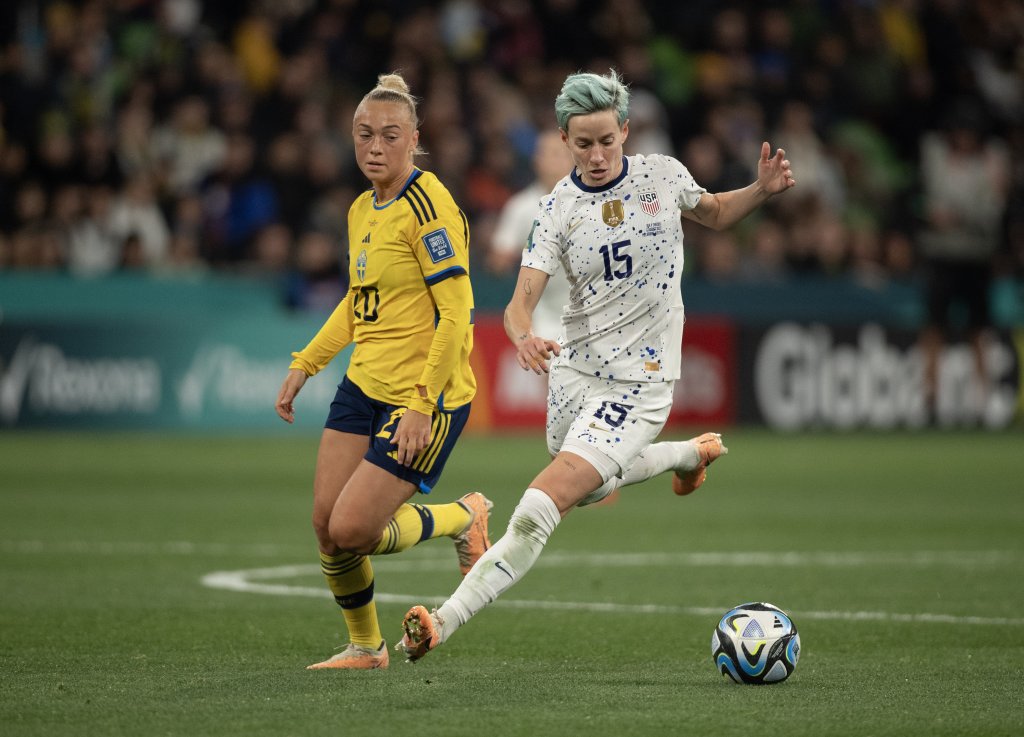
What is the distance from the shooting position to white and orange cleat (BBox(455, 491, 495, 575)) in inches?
287

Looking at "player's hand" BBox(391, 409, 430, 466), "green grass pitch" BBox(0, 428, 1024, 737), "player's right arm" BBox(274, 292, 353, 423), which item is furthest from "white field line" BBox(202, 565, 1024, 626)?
"player's hand" BBox(391, 409, 430, 466)

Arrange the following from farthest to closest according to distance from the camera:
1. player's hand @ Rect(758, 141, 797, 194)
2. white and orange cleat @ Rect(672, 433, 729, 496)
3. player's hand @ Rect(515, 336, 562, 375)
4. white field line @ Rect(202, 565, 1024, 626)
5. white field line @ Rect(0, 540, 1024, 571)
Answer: white field line @ Rect(0, 540, 1024, 571) → white field line @ Rect(202, 565, 1024, 626) → white and orange cleat @ Rect(672, 433, 729, 496) → player's hand @ Rect(758, 141, 797, 194) → player's hand @ Rect(515, 336, 562, 375)

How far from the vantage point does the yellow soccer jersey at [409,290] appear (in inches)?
253

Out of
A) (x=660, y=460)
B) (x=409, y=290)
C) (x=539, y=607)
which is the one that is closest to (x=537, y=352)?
(x=409, y=290)

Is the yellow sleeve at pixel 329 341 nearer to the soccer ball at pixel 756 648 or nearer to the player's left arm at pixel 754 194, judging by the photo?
the player's left arm at pixel 754 194

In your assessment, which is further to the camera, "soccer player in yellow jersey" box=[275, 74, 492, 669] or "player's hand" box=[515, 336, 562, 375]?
"soccer player in yellow jersey" box=[275, 74, 492, 669]

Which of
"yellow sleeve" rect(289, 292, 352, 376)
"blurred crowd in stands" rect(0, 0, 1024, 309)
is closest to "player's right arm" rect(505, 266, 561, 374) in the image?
"yellow sleeve" rect(289, 292, 352, 376)

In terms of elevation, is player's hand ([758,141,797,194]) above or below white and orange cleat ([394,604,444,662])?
above

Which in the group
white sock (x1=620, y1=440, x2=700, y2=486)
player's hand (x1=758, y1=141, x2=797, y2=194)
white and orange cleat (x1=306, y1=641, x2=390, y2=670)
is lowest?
white and orange cleat (x1=306, y1=641, x2=390, y2=670)

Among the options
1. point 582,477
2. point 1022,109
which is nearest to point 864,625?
point 582,477

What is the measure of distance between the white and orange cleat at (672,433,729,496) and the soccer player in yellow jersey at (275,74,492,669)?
128cm

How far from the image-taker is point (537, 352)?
6105 millimetres

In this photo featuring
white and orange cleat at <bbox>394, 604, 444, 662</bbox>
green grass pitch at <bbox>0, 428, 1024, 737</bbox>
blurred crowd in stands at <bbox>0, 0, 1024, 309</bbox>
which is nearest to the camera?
green grass pitch at <bbox>0, 428, 1024, 737</bbox>

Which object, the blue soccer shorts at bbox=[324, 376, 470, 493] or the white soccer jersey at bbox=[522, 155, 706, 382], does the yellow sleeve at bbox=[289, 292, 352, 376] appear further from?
the white soccer jersey at bbox=[522, 155, 706, 382]
